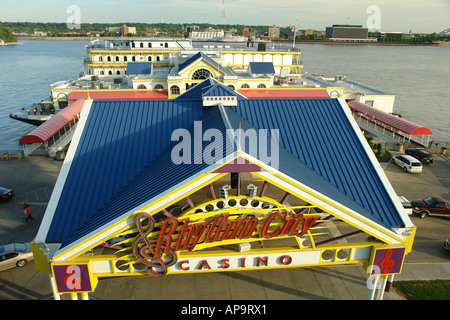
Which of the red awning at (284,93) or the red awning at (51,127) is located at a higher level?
the red awning at (284,93)

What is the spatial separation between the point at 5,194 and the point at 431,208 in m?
32.3

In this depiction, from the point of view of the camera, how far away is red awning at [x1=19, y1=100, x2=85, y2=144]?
108ft

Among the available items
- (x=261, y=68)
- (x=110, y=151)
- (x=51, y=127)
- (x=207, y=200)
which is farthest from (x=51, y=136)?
(x=261, y=68)

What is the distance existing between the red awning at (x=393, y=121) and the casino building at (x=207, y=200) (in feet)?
80.2

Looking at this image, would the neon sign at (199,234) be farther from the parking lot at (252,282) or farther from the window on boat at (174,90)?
the window on boat at (174,90)

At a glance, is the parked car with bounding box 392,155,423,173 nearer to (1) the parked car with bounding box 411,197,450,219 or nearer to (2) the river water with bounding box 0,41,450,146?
(1) the parked car with bounding box 411,197,450,219

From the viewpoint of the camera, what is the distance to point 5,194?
25547 mm

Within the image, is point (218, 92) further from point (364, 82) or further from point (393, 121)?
point (364, 82)

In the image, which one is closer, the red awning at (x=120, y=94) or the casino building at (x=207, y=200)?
the casino building at (x=207, y=200)

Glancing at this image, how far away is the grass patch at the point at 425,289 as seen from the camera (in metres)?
16.1

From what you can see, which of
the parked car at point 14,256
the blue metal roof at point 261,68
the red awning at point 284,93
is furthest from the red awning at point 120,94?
the parked car at point 14,256

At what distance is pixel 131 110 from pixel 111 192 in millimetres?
6144

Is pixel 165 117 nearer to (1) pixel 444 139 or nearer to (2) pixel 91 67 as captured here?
(1) pixel 444 139

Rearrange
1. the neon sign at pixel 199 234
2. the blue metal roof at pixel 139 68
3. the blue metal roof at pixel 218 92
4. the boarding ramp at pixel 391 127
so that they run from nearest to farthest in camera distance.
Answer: the neon sign at pixel 199 234
the blue metal roof at pixel 218 92
the boarding ramp at pixel 391 127
the blue metal roof at pixel 139 68
